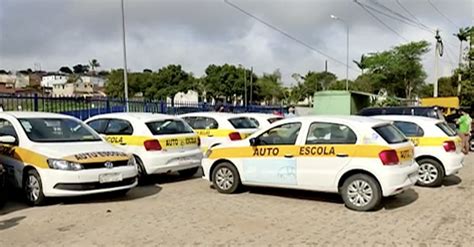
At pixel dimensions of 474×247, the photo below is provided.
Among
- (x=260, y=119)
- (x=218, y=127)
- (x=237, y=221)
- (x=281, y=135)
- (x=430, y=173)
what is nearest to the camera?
(x=237, y=221)

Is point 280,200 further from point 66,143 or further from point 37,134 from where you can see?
point 37,134

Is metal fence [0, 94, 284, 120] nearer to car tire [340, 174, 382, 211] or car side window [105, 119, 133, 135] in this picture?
car side window [105, 119, 133, 135]

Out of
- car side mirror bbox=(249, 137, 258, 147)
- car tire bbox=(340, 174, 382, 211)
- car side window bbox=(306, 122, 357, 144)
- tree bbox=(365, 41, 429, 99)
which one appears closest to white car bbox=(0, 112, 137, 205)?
car side mirror bbox=(249, 137, 258, 147)

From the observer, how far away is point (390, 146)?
285 inches

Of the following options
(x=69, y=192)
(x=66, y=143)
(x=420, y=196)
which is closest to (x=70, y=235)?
(x=69, y=192)

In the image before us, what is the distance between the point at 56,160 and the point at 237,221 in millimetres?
3105

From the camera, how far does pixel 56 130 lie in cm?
827

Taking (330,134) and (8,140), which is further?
(8,140)

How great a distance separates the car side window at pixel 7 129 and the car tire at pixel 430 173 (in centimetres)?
808

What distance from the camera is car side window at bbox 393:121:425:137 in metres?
9.91

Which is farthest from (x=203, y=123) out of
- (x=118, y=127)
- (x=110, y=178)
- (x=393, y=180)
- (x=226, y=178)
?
(x=393, y=180)

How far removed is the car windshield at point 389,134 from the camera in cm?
739

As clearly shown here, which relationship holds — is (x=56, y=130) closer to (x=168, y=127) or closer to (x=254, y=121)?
(x=168, y=127)

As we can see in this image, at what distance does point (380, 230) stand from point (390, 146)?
1.64 meters
